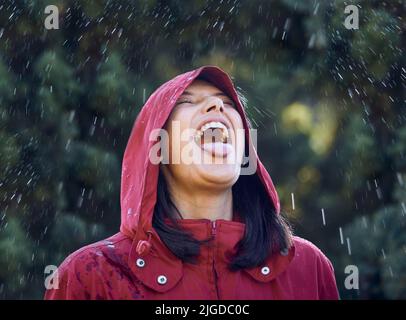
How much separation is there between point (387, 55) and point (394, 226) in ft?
2.97

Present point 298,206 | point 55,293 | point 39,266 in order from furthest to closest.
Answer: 1. point 298,206
2. point 39,266
3. point 55,293

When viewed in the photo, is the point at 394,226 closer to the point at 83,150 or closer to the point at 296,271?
the point at 83,150

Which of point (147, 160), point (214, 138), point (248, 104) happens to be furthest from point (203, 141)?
point (248, 104)

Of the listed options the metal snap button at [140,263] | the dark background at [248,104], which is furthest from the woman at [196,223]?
the dark background at [248,104]

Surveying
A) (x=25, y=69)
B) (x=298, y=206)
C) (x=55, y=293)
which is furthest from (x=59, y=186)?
(x=55, y=293)

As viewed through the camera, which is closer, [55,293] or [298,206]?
[55,293]

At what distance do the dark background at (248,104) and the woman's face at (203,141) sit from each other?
7.22 ft

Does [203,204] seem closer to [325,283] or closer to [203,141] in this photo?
[203,141]

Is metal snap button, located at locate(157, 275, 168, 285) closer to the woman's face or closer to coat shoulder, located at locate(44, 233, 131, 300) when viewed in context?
coat shoulder, located at locate(44, 233, 131, 300)

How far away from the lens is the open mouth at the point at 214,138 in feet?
8.36

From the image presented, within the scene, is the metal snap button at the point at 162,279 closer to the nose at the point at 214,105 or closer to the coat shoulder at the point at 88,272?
the coat shoulder at the point at 88,272

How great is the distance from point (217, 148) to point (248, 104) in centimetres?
266

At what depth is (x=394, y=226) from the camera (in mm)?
4867

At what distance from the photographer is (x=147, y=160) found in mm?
2584
